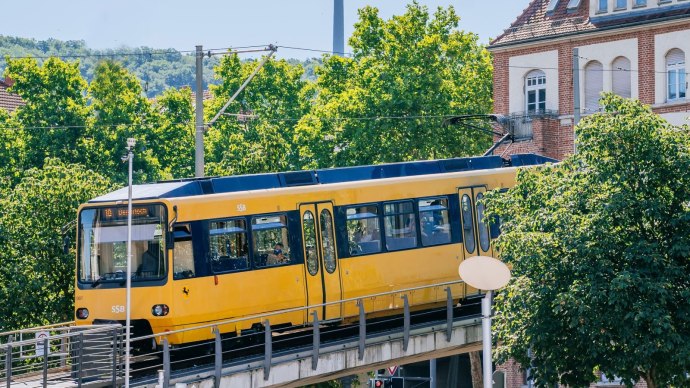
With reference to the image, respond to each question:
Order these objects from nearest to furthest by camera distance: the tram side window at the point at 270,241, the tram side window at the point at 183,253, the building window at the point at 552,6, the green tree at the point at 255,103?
the tram side window at the point at 183,253
the tram side window at the point at 270,241
the building window at the point at 552,6
the green tree at the point at 255,103

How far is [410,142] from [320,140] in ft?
11.6

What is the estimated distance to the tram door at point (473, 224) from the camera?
2964 cm

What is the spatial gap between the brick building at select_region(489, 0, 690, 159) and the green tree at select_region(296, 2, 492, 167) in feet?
11.8

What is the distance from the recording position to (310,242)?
1038 inches

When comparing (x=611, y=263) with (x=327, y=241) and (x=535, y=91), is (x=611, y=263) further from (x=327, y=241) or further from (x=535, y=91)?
(x=535, y=91)

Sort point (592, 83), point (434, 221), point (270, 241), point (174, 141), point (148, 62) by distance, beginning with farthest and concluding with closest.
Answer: point (148, 62)
point (174, 141)
point (592, 83)
point (434, 221)
point (270, 241)

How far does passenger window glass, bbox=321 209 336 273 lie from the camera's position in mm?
26609

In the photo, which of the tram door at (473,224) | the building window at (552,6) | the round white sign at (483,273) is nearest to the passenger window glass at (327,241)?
the tram door at (473,224)

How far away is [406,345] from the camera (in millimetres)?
27562

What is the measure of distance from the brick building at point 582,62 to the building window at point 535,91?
0.11 feet

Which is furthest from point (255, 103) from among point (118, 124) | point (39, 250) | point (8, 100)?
point (39, 250)

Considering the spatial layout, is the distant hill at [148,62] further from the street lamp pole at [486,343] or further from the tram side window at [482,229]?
the street lamp pole at [486,343]

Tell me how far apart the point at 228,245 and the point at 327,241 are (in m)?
2.28

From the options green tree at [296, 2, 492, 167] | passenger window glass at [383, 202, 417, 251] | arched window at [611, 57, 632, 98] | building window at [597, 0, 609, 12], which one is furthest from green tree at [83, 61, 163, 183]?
passenger window glass at [383, 202, 417, 251]
